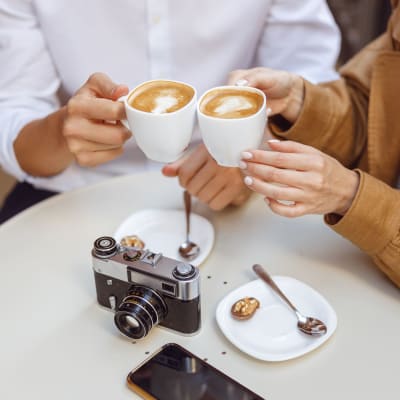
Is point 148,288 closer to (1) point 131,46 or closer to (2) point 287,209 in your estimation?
(2) point 287,209

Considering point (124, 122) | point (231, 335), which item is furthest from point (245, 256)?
point (124, 122)

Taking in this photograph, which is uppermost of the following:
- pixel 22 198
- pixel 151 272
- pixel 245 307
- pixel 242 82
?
pixel 242 82

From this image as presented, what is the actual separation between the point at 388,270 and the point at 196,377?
1.04 ft

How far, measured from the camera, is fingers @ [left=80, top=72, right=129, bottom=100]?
2.71ft

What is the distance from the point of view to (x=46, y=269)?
2.95 feet

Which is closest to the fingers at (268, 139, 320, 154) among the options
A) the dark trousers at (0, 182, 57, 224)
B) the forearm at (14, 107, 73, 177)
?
the forearm at (14, 107, 73, 177)

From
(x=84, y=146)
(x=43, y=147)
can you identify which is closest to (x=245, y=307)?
(x=84, y=146)

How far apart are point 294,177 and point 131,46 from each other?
0.56m

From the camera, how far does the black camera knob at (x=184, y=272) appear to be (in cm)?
72

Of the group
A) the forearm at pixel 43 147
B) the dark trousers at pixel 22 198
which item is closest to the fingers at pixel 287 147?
the forearm at pixel 43 147

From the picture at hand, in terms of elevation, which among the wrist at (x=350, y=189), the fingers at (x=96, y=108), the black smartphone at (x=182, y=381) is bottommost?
the black smartphone at (x=182, y=381)

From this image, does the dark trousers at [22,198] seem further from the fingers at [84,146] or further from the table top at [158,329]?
the fingers at [84,146]

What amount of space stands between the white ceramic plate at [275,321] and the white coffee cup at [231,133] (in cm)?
20

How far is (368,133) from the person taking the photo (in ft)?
3.22
